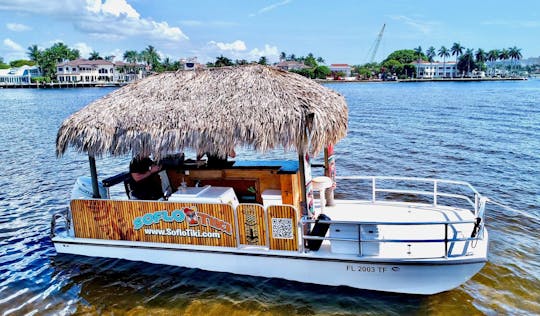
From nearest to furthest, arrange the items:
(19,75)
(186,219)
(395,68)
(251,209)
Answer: (251,209) < (186,219) < (19,75) < (395,68)

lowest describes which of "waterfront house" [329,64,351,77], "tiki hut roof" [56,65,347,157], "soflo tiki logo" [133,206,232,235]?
"soflo tiki logo" [133,206,232,235]

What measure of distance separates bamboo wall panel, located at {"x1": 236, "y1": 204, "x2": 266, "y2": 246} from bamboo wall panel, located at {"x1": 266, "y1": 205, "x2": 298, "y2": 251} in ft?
0.50

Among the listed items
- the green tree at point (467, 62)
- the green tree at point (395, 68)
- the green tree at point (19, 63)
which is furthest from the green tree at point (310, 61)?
the green tree at point (19, 63)

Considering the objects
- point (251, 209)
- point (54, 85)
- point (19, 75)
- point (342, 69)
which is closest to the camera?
point (251, 209)

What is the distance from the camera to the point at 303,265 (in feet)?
23.3

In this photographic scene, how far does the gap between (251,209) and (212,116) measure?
1.77 m

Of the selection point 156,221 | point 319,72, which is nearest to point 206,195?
point 156,221

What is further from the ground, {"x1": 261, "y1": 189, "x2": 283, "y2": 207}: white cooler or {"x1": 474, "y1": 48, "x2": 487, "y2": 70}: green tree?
{"x1": 474, "y1": 48, "x2": 487, "y2": 70}: green tree

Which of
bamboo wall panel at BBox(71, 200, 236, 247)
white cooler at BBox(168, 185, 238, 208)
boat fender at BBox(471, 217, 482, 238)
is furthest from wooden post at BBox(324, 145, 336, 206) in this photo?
boat fender at BBox(471, 217, 482, 238)

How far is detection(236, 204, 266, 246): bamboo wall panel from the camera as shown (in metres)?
7.15

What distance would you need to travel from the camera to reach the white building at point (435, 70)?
16135 centimetres

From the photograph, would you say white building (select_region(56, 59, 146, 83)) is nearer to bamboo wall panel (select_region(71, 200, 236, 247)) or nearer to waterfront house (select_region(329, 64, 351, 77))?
waterfront house (select_region(329, 64, 351, 77))

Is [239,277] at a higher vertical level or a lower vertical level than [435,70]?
lower

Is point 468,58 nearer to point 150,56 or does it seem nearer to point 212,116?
point 150,56
